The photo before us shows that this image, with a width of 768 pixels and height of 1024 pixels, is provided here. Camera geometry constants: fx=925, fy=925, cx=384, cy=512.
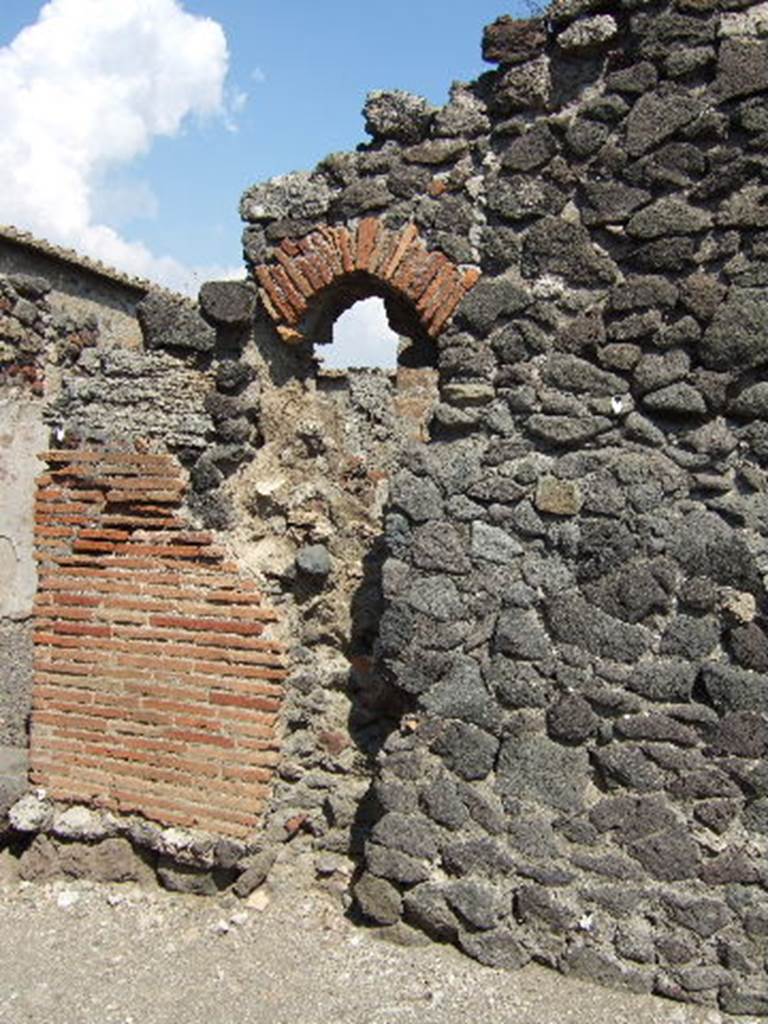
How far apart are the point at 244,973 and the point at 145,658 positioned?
1468mm

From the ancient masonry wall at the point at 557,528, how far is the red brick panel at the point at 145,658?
185 mm

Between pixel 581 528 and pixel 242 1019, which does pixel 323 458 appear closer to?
pixel 581 528

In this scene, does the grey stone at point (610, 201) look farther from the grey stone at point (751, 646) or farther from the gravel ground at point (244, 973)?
the gravel ground at point (244, 973)

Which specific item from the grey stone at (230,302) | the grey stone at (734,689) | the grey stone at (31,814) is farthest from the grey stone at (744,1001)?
the grey stone at (230,302)

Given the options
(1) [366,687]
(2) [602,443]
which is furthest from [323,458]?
(2) [602,443]

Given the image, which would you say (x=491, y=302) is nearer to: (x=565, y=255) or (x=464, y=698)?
(x=565, y=255)

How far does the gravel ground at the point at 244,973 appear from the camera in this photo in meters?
3.47

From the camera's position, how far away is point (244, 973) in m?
3.78

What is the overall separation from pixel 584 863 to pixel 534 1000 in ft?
1.75

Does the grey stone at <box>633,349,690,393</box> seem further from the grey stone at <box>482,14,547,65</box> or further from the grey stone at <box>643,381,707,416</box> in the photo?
the grey stone at <box>482,14,547,65</box>

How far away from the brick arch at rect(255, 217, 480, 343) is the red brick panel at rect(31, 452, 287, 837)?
0.97 meters

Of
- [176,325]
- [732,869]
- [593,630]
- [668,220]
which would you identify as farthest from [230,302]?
[732,869]

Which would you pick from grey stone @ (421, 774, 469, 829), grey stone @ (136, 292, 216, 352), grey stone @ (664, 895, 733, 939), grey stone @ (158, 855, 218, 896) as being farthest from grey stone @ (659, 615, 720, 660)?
grey stone @ (136, 292, 216, 352)

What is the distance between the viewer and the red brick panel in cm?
429
